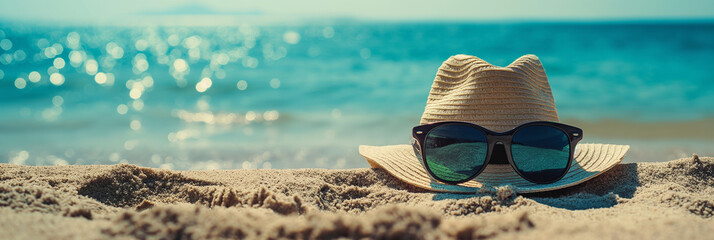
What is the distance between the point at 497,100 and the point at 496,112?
0.06 metres

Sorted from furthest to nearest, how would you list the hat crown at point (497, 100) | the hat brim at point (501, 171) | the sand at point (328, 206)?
the hat crown at point (497, 100), the hat brim at point (501, 171), the sand at point (328, 206)

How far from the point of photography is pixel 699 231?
4.55ft

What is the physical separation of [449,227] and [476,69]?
1329 millimetres

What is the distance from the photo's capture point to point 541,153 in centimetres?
233

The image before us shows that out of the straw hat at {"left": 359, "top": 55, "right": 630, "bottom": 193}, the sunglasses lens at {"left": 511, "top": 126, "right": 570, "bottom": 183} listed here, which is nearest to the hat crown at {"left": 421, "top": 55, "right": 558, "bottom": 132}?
the straw hat at {"left": 359, "top": 55, "right": 630, "bottom": 193}

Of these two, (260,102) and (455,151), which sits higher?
(260,102)

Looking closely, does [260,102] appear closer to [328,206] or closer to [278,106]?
[278,106]

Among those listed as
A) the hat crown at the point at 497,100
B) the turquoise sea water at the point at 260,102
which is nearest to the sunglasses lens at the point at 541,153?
the hat crown at the point at 497,100

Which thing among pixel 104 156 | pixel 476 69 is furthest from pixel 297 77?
pixel 476 69

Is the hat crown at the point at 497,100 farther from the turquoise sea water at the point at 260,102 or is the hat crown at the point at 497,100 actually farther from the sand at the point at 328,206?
the turquoise sea water at the point at 260,102

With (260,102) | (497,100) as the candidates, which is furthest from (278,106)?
(497,100)

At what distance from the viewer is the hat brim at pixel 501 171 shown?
2311mm

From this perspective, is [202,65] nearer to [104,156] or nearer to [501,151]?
[104,156]

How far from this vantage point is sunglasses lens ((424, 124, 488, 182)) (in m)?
2.34
